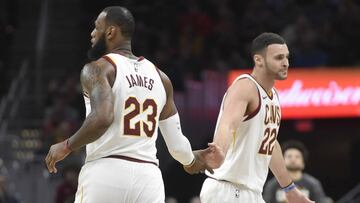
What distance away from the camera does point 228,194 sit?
7.55m

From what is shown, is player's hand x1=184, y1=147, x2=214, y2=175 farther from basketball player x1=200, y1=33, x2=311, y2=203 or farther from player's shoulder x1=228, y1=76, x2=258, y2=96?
player's shoulder x1=228, y1=76, x2=258, y2=96

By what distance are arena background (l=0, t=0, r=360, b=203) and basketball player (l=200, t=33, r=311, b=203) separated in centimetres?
658

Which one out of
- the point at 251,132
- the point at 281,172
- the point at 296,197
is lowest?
the point at 296,197

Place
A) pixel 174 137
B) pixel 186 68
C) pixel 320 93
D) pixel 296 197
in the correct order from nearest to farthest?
pixel 174 137 < pixel 296 197 < pixel 320 93 < pixel 186 68

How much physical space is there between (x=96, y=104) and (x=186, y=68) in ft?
35.8

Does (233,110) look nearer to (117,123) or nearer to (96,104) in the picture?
(117,123)

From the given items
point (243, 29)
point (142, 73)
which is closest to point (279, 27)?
point (243, 29)

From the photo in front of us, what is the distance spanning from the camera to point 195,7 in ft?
60.2

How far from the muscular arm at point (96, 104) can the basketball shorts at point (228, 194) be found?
1.70m

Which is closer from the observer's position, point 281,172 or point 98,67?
point 98,67

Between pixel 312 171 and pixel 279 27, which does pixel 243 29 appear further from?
pixel 312 171

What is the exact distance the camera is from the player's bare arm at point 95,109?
6148 millimetres

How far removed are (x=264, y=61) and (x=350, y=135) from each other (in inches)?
354

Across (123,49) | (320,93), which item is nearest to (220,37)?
(320,93)
